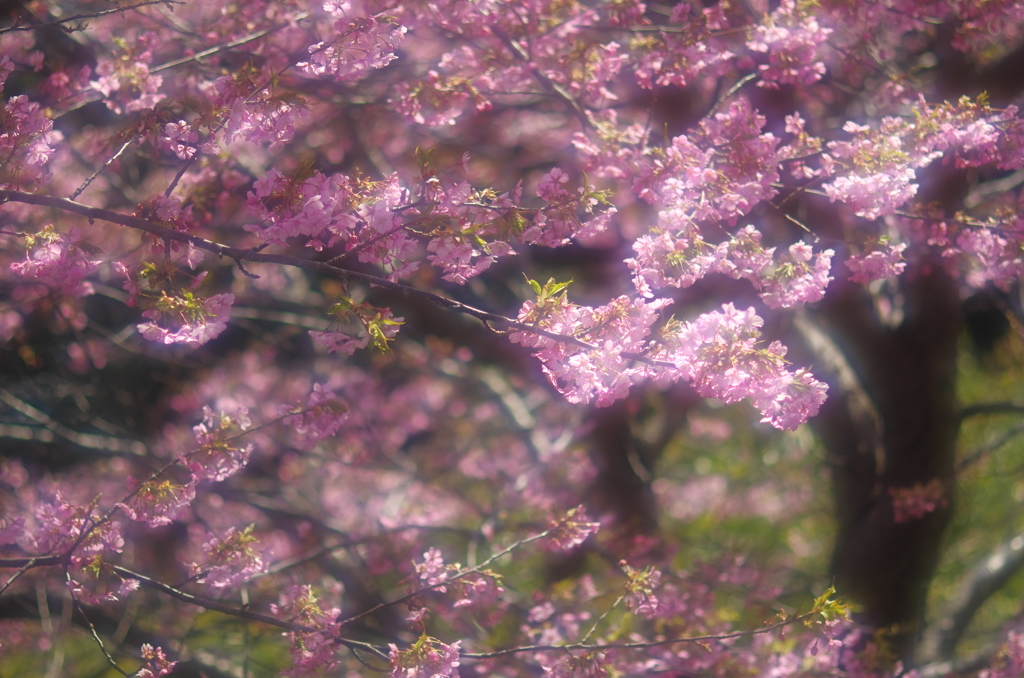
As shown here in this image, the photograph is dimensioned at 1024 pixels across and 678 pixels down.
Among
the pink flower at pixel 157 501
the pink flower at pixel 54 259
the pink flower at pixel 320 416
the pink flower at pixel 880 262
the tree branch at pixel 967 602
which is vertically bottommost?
the tree branch at pixel 967 602

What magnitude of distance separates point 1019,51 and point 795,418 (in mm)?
2534

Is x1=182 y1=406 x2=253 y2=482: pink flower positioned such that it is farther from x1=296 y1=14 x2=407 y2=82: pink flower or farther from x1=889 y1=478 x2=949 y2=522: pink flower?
x1=889 y1=478 x2=949 y2=522: pink flower

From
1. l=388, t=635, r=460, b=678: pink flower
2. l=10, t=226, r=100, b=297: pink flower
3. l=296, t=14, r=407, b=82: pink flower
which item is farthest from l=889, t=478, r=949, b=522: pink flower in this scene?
l=10, t=226, r=100, b=297: pink flower

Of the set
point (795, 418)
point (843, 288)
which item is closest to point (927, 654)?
point (843, 288)

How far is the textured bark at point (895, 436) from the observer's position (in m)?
3.55

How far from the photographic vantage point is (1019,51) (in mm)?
3289

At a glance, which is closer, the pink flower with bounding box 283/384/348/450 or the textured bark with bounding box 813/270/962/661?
the pink flower with bounding box 283/384/348/450

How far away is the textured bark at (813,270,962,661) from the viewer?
140 inches

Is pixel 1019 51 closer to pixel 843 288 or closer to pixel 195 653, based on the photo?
pixel 843 288

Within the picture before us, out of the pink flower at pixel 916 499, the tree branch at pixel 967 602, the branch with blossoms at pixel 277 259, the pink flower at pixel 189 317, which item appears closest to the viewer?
the branch with blossoms at pixel 277 259

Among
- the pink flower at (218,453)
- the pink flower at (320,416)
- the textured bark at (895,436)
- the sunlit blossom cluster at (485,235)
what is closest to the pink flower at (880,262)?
the sunlit blossom cluster at (485,235)

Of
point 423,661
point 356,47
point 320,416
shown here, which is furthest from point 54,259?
point 423,661

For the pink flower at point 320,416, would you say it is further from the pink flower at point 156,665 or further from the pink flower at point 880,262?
the pink flower at point 880,262

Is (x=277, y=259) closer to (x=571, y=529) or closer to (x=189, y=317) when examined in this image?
(x=189, y=317)
